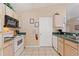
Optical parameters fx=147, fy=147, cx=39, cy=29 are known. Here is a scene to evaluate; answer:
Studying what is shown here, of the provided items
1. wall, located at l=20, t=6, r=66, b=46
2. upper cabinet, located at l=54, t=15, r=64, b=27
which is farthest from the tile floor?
upper cabinet, located at l=54, t=15, r=64, b=27

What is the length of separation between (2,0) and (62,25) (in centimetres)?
527

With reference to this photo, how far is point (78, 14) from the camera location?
538 centimetres

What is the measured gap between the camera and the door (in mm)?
7753

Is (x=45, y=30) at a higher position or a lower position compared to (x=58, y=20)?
lower

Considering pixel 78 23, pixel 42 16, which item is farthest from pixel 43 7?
pixel 78 23

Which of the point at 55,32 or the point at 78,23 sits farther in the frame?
the point at 55,32

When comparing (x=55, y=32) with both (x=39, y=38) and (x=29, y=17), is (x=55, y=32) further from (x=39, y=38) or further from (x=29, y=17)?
(x=29, y=17)

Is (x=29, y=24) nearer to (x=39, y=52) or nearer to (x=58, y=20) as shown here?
(x=58, y=20)

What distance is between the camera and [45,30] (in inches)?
311

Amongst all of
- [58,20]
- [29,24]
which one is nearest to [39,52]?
[58,20]

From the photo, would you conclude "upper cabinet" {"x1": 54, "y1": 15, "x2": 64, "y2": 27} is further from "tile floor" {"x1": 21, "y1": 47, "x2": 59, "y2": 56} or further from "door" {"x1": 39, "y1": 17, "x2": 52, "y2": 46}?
"tile floor" {"x1": 21, "y1": 47, "x2": 59, "y2": 56}

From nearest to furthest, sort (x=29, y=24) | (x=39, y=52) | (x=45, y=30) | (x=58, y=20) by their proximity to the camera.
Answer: (x=39, y=52), (x=58, y=20), (x=29, y=24), (x=45, y=30)

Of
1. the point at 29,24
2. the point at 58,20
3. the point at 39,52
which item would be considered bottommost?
the point at 39,52

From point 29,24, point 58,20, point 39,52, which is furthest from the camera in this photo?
point 29,24
